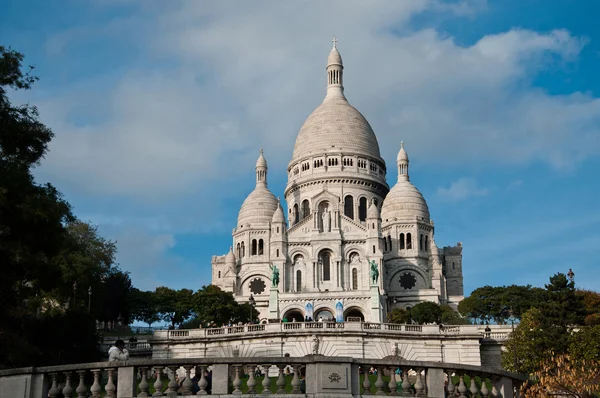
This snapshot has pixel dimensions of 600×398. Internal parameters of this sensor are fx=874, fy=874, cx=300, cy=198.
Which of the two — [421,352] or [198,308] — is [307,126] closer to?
[198,308]

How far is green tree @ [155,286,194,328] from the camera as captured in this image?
78750mm

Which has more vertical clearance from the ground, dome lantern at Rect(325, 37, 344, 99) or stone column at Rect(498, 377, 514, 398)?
dome lantern at Rect(325, 37, 344, 99)

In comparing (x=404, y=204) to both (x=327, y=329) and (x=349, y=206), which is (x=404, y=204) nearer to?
(x=349, y=206)

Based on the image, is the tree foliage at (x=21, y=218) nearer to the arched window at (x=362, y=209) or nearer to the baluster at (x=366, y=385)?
the baluster at (x=366, y=385)

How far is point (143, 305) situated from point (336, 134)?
39528mm

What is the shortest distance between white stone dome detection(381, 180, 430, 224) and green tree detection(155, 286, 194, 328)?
3025cm

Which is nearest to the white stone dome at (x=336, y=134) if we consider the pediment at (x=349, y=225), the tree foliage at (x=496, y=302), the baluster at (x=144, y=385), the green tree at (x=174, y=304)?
the pediment at (x=349, y=225)

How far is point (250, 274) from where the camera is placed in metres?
99.5

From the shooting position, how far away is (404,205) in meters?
103

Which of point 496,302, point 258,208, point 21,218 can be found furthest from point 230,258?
point 21,218

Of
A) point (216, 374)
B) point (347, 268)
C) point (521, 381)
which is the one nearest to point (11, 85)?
point (216, 374)

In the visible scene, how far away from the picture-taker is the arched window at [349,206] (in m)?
105

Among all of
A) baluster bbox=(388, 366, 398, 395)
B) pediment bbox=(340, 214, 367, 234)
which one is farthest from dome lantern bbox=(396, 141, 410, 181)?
baluster bbox=(388, 366, 398, 395)

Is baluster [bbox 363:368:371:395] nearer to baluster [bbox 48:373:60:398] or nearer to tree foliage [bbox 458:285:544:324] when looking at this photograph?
baluster [bbox 48:373:60:398]
